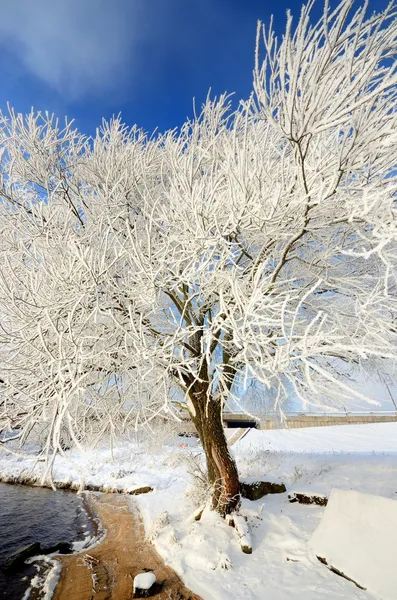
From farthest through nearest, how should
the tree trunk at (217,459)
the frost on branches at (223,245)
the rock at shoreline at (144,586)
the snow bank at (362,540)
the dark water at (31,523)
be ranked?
the tree trunk at (217,459)
the dark water at (31,523)
the rock at shoreline at (144,586)
the snow bank at (362,540)
the frost on branches at (223,245)

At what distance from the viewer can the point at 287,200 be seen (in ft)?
11.0

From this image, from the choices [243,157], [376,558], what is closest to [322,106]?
[243,157]

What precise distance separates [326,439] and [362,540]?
12.2 metres

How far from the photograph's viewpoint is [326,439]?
47.2ft

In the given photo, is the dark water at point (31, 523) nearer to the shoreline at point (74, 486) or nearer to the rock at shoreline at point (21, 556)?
the rock at shoreline at point (21, 556)

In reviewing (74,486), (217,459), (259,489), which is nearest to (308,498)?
(259,489)

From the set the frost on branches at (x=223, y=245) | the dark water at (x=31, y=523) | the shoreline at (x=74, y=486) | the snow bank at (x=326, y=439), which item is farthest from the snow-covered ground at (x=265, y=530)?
the snow bank at (x=326, y=439)

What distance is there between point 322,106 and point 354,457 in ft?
27.0

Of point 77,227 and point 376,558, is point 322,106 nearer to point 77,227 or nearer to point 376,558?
point 376,558

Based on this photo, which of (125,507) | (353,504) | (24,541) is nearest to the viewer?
(353,504)

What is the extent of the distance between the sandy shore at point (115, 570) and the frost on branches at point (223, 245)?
1.51 m

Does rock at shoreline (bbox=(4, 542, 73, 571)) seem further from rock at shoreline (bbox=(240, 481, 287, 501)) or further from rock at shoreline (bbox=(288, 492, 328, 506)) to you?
rock at shoreline (bbox=(288, 492, 328, 506))

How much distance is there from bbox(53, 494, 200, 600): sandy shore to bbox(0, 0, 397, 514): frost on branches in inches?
59.3

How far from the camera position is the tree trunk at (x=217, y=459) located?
5.47 meters
